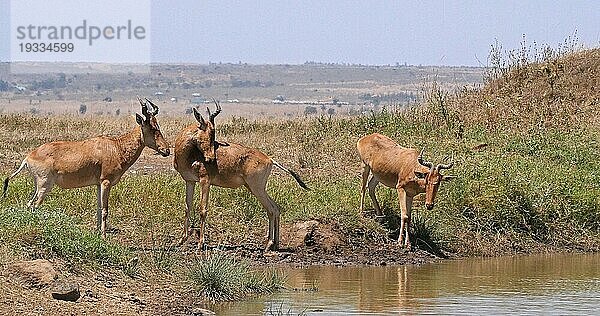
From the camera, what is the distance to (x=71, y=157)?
16641mm

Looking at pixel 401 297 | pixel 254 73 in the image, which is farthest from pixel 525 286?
pixel 254 73

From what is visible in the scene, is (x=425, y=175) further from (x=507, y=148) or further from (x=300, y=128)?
(x=300, y=128)

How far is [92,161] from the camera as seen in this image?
16.8 metres

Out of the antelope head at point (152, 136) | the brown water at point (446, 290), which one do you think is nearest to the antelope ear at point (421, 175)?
the brown water at point (446, 290)

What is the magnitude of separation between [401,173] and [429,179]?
A: 0.72m

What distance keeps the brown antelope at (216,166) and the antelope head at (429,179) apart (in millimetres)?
2284

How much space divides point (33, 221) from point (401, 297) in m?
4.53

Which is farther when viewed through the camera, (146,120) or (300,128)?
(300,128)

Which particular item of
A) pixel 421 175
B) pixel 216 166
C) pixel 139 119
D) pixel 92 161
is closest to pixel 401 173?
pixel 421 175

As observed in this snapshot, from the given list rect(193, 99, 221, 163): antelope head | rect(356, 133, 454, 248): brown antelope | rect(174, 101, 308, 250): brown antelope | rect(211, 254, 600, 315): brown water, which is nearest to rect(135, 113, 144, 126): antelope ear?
rect(174, 101, 308, 250): brown antelope

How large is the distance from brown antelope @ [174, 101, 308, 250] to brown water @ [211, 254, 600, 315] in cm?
161

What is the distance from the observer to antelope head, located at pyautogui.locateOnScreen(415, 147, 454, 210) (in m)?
17.6

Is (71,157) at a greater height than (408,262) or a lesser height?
greater

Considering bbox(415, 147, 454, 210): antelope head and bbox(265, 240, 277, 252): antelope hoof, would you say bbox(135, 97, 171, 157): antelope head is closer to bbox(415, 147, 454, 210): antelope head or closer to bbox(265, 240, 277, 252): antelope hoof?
bbox(265, 240, 277, 252): antelope hoof
